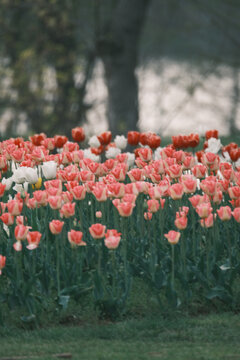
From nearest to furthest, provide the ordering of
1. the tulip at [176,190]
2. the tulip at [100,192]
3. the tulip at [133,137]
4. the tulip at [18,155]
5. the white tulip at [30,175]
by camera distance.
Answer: the tulip at [100,192]
the tulip at [176,190]
the white tulip at [30,175]
the tulip at [18,155]
the tulip at [133,137]

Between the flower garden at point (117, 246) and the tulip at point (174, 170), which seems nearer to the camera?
the flower garden at point (117, 246)

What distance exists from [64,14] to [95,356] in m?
11.4

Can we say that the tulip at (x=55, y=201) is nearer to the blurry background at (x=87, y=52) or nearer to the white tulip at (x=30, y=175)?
the white tulip at (x=30, y=175)

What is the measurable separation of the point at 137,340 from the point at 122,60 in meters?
9.09

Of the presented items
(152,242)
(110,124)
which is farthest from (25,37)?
(152,242)

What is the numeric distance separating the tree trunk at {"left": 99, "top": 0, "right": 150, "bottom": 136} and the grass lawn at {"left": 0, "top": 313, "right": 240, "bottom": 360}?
8.00 metres

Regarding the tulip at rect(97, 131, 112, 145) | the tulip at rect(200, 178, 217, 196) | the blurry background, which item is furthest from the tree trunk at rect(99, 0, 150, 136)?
the tulip at rect(200, 178, 217, 196)

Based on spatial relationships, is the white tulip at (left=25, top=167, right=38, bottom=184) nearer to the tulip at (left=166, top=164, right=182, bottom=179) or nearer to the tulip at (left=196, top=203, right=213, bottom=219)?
the tulip at (left=166, top=164, right=182, bottom=179)

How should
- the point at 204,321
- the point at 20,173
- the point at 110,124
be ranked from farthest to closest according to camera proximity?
the point at 110,124 < the point at 20,173 < the point at 204,321

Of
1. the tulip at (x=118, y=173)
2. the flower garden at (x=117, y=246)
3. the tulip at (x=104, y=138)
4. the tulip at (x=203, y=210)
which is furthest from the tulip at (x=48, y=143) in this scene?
the tulip at (x=203, y=210)

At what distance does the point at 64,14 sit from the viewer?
47.2 ft

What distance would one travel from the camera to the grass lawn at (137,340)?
3.82 m

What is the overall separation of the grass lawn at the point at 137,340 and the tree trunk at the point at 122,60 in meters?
8.00

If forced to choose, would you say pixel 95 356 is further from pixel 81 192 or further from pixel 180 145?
pixel 180 145
